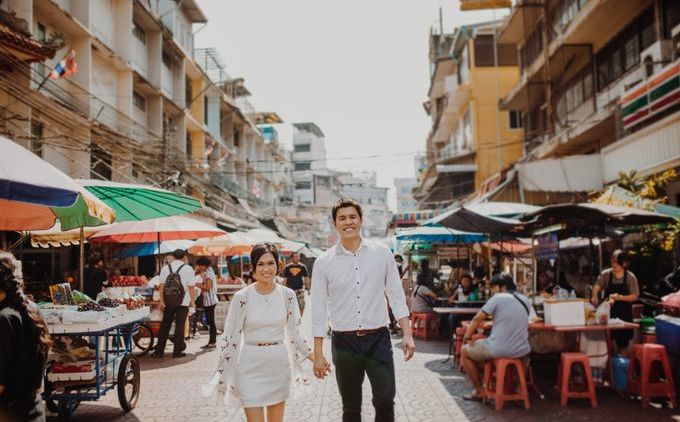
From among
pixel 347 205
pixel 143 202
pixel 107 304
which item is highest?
pixel 143 202

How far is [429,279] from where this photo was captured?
15.3 metres

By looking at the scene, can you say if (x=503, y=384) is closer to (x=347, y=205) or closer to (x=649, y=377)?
(x=649, y=377)

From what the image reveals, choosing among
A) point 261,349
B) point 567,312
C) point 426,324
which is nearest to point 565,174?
point 426,324

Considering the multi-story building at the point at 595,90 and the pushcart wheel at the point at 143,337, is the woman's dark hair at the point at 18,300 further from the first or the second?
the multi-story building at the point at 595,90

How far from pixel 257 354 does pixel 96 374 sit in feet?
8.29

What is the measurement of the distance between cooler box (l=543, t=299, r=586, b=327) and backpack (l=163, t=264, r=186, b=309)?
6.77 meters

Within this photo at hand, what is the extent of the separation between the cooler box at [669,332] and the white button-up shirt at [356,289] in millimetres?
4225

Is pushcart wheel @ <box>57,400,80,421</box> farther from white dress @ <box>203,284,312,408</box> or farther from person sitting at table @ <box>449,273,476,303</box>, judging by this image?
person sitting at table @ <box>449,273,476,303</box>

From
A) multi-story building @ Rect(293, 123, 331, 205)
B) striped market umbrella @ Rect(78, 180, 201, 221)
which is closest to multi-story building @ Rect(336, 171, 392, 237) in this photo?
multi-story building @ Rect(293, 123, 331, 205)

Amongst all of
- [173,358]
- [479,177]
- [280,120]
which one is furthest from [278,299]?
[280,120]

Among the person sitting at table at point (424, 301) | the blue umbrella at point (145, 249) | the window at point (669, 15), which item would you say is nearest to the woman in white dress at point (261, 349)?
the person sitting at table at point (424, 301)

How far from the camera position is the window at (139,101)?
24.3 meters

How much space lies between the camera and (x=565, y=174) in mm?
18031

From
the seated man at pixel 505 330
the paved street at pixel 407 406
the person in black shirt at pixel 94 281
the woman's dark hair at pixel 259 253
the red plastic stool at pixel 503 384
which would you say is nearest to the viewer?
the woman's dark hair at pixel 259 253
